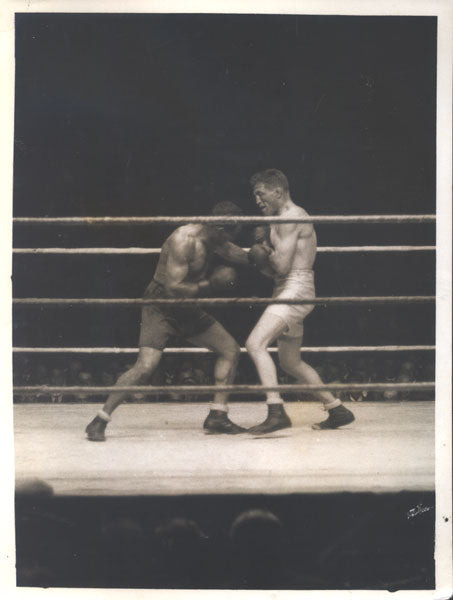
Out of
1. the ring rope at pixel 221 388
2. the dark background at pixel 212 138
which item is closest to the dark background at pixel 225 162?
the dark background at pixel 212 138

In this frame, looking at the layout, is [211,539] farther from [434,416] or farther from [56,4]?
[56,4]

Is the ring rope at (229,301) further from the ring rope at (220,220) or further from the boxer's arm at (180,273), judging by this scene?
the ring rope at (220,220)

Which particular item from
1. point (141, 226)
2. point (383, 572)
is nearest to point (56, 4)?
point (141, 226)

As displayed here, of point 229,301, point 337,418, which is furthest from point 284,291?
point 337,418

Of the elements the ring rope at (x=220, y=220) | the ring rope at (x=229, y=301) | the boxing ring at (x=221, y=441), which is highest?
the ring rope at (x=220, y=220)

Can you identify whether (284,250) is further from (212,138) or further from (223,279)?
(212,138)
